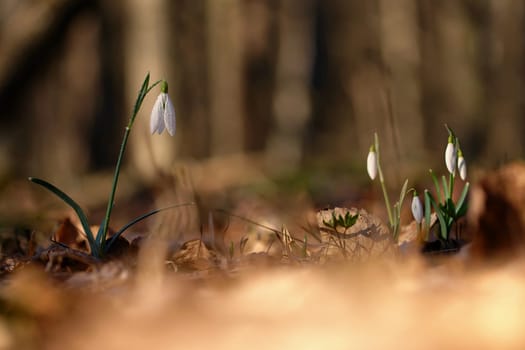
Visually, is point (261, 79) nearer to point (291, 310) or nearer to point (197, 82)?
point (197, 82)

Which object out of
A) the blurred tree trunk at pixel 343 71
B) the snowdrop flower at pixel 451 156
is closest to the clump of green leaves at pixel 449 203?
the snowdrop flower at pixel 451 156

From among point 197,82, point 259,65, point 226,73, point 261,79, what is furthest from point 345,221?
point 261,79

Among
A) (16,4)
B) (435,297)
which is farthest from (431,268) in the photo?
(16,4)

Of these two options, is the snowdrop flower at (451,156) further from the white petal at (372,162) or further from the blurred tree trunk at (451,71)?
the blurred tree trunk at (451,71)

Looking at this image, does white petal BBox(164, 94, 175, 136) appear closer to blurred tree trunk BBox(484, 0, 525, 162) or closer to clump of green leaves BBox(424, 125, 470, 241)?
clump of green leaves BBox(424, 125, 470, 241)

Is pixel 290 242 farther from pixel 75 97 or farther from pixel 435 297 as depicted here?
pixel 75 97

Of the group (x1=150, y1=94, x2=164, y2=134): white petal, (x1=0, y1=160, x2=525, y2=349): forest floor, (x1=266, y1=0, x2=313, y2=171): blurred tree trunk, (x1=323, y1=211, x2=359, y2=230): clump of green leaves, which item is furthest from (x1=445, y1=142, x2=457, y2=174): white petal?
(x1=266, y1=0, x2=313, y2=171): blurred tree trunk
